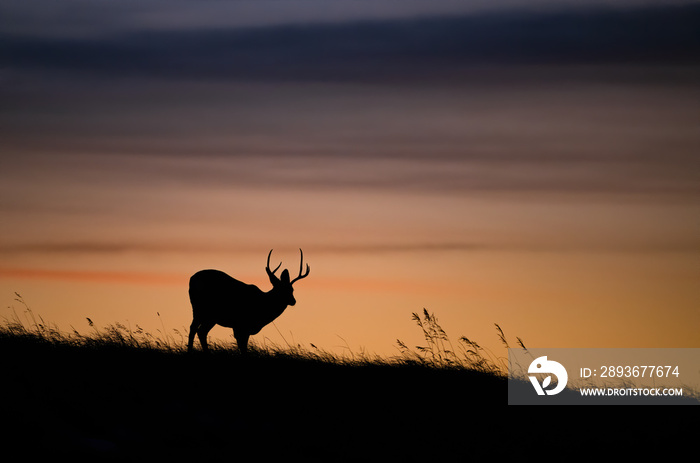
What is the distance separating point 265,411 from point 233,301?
14.9 feet

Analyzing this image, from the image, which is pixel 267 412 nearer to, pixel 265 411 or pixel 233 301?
pixel 265 411

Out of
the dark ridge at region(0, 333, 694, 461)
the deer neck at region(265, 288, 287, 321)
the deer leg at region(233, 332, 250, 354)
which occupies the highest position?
the deer neck at region(265, 288, 287, 321)

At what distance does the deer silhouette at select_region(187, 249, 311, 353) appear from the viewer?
1430 cm

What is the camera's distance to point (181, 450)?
8.55 m

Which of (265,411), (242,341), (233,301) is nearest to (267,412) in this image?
(265,411)

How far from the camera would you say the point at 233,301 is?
14398 millimetres

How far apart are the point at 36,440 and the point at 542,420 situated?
6.61m

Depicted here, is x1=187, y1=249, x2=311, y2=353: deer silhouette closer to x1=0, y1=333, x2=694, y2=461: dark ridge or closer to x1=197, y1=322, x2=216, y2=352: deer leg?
x1=197, y1=322, x2=216, y2=352: deer leg

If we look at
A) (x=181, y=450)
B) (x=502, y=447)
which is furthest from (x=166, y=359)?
(x=502, y=447)

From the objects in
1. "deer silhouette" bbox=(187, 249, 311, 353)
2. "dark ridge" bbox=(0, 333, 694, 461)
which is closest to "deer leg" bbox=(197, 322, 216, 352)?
"deer silhouette" bbox=(187, 249, 311, 353)

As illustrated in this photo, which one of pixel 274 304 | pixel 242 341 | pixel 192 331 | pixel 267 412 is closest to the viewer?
pixel 267 412

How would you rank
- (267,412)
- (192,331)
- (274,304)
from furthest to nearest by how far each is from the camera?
(274,304) → (192,331) → (267,412)

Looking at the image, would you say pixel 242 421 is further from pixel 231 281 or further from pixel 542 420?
pixel 231 281

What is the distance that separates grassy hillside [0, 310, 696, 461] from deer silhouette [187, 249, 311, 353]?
125 cm
